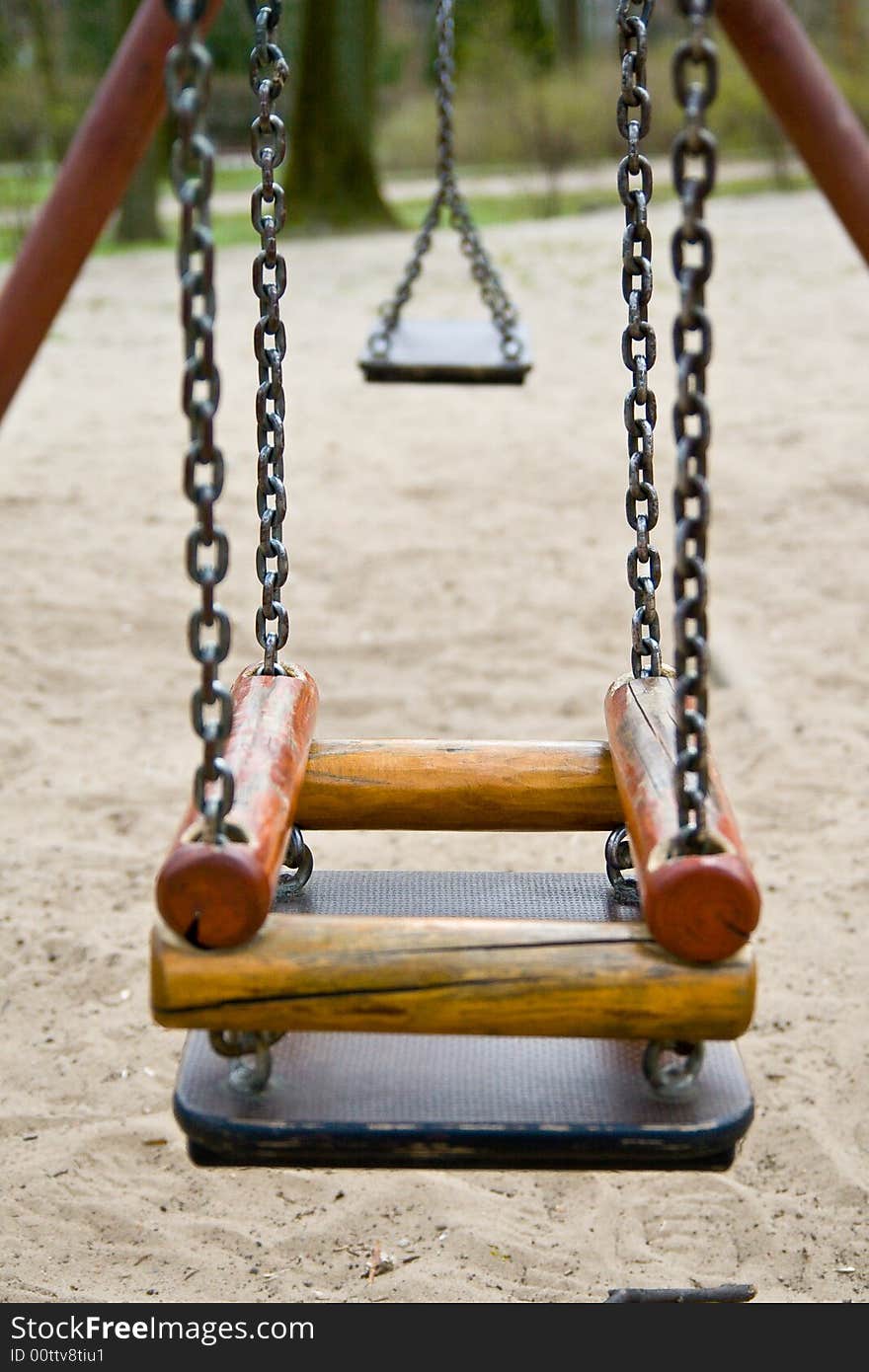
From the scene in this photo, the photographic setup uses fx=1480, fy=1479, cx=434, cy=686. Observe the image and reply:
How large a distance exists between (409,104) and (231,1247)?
22.2 metres

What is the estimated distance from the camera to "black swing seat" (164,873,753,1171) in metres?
1.33

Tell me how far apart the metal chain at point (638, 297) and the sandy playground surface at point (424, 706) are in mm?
799

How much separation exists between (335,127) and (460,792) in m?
12.2

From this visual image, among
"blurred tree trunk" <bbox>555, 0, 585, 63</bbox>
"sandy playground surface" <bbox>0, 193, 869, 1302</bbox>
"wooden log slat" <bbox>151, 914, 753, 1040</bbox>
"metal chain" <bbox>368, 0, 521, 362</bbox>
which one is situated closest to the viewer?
"wooden log slat" <bbox>151, 914, 753, 1040</bbox>

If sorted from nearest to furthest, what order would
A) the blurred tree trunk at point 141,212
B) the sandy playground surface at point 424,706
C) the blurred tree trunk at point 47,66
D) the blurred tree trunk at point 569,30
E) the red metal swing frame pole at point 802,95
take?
1. the red metal swing frame pole at point 802,95
2. the sandy playground surface at point 424,706
3. the blurred tree trunk at point 141,212
4. the blurred tree trunk at point 47,66
5. the blurred tree trunk at point 569,30

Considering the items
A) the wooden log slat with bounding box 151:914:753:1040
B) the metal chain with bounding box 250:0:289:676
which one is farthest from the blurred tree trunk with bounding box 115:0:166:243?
the wooden log slat with bounding box 151:914:753:1040

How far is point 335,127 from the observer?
12.8 metres

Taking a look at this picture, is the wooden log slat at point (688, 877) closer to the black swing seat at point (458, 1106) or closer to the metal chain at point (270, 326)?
the black swing seat at point (458, 1106)

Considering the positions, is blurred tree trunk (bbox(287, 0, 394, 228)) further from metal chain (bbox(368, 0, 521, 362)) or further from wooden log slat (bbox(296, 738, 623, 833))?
wooden log slat (bbox(296, 738, 623, 833))

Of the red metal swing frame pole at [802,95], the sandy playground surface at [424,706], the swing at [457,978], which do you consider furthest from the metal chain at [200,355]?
the sandy playground surface at [424,706]

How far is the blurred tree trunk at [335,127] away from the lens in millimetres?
12742

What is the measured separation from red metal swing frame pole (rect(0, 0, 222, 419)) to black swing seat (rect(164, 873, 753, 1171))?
0.72 meters

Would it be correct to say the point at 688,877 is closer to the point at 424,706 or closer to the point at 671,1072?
the point at 671,1072

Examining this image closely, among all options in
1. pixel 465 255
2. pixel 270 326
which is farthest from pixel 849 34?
pixel 270 326
